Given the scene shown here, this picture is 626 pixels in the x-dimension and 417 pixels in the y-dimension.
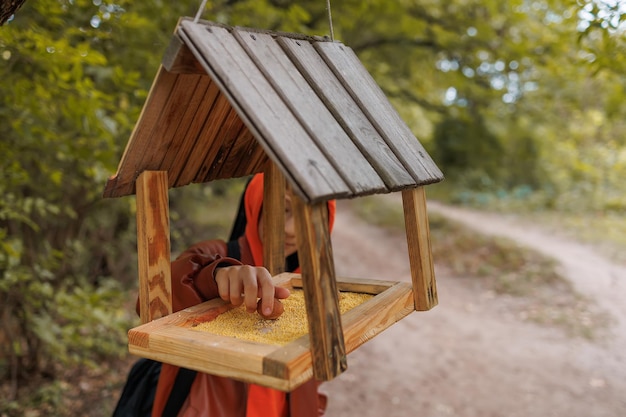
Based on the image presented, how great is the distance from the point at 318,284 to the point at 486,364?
15.6ft

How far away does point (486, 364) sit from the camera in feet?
17.6

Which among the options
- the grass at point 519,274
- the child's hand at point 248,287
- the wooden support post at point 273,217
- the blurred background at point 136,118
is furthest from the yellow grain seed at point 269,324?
the grass at point 519,274

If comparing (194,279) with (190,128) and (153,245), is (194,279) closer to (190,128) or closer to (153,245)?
(153,245)

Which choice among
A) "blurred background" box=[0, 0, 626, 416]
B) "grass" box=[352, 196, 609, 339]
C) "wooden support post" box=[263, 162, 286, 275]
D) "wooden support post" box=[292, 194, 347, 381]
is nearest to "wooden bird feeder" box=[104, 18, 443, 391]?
"wooden support post" box=[292, 194, 347, 381]

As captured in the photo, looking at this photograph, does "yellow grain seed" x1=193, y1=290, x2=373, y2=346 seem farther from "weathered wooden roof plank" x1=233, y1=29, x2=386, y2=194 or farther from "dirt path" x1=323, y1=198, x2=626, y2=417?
"dirt path" x1=323, y1=198, x2=626, y2=417

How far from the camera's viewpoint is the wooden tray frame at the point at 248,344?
1.14 metres

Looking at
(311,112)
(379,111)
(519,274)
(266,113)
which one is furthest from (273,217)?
(519,274)

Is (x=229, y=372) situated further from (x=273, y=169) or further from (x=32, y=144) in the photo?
(x=32, y=144)

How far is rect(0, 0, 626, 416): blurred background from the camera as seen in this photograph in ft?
9.20

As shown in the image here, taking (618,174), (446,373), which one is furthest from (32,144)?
(618,174)

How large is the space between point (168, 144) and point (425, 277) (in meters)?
0.86

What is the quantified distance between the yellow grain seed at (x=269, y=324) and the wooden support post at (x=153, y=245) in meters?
0.17

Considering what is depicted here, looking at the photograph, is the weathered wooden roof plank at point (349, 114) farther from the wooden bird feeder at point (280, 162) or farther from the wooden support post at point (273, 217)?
the wooden support post at point (273, 217)

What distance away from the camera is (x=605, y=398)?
4621 mm
